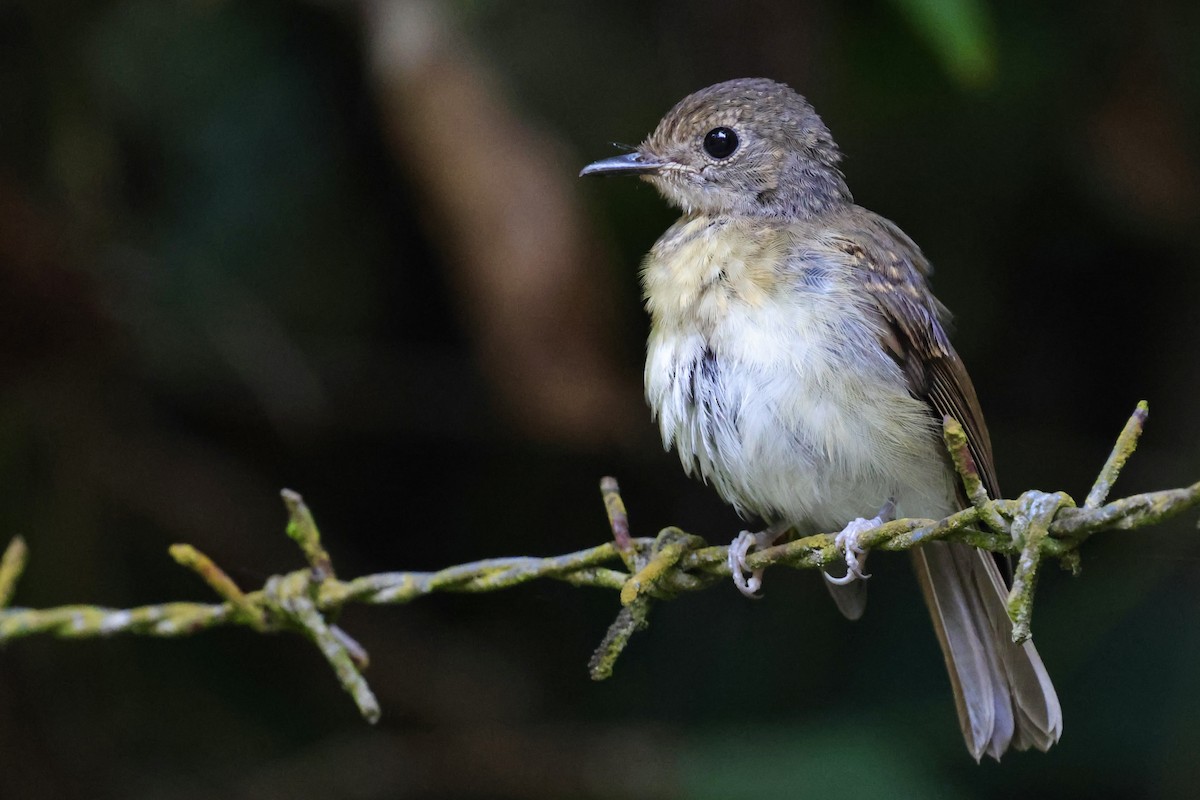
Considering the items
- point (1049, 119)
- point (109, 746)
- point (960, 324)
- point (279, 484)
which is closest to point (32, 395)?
point (279, 484)

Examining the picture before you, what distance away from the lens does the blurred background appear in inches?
160

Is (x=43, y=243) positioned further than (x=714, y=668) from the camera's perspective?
No

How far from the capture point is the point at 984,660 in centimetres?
296

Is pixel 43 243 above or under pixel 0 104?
under

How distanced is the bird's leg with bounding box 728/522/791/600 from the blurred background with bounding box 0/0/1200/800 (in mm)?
749

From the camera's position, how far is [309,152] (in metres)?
4.66

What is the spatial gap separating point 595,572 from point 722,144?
1521 mm

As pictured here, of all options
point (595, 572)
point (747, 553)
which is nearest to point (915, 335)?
point (747, 553)

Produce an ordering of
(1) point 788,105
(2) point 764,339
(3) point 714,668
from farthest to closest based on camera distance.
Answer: (3) point 714,668 → (1) point 788,105 → (2) point 764,339

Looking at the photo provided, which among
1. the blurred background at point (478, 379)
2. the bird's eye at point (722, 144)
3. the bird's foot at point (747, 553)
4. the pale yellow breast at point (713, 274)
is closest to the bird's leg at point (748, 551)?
the bird's foot at point (747, 553)

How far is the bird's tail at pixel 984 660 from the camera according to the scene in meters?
2.81

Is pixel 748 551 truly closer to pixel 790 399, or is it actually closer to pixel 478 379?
pixel 790 399

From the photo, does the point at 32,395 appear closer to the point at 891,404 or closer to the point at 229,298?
the point at 229,298

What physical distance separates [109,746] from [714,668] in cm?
204
